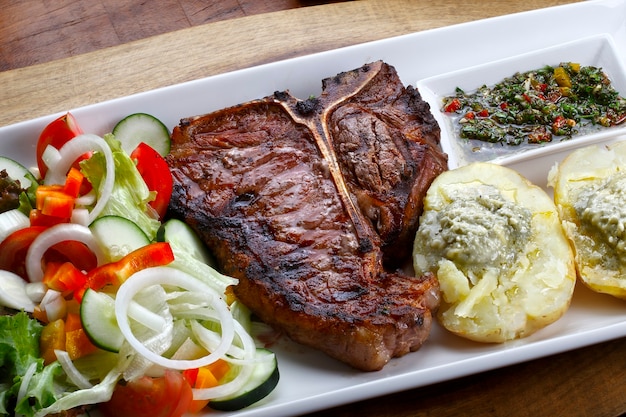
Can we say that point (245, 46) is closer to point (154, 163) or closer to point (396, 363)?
point (154, 163)

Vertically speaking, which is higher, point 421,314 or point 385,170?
point 385,170

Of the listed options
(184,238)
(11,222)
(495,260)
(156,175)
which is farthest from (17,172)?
(495,260)

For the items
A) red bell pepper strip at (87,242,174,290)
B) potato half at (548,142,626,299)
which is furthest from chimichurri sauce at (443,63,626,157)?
red bell pepper strip at (87,242,174,290)

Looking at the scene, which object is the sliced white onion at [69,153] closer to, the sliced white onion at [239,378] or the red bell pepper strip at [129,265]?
the red bell pepper strip at [129,265]

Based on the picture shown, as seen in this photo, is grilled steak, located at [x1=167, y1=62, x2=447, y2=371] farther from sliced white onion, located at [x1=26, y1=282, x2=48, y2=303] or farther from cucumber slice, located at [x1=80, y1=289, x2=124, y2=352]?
sliced white onion, located at [x1=26, y1=282, x2=48, y2=303]

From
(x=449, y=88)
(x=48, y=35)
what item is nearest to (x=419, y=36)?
(x=449, y=88)

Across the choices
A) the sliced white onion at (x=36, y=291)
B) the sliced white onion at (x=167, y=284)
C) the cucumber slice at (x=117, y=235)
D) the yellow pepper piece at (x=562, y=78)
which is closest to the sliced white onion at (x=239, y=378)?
the sliced white onion at (x=167, y=284)
